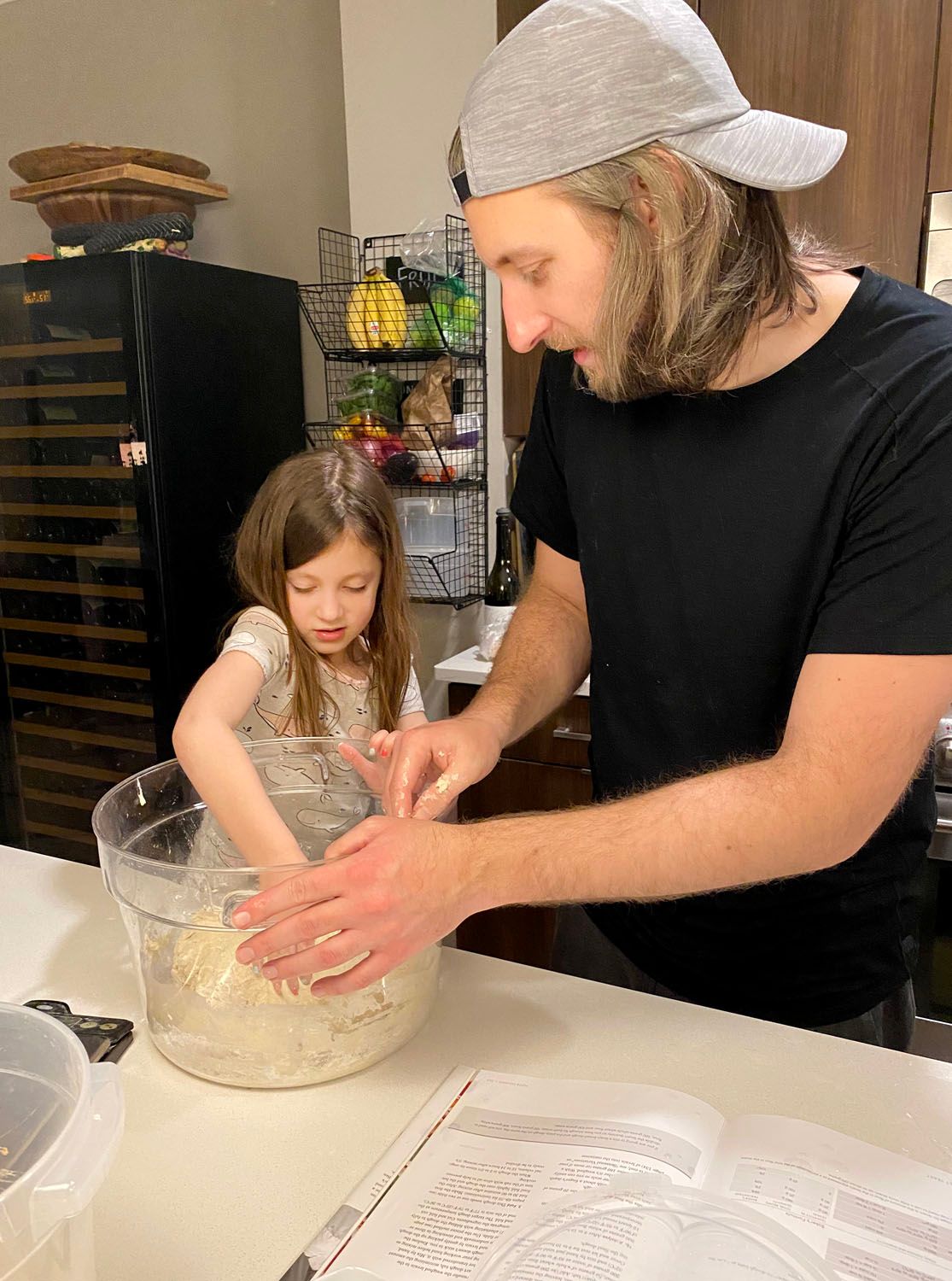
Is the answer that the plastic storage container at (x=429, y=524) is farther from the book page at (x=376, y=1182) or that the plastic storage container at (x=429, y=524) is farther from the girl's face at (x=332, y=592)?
the book page at (x=376, y=1182)

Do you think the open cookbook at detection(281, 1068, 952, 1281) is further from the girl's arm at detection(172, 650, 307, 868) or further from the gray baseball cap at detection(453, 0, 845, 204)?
the gray baseball cap at detection(453, 0, 845, 204)

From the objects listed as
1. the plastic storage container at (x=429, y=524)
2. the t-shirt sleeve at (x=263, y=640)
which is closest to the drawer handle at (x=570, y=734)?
the plastic storage container at (x=429, y=524)

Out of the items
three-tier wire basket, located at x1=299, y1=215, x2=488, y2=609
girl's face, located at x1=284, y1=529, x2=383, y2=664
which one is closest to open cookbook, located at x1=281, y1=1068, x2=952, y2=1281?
girl's face, located at x1=284, y1=529, x2=383, y2=664

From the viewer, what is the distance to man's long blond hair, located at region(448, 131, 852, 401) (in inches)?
32.3

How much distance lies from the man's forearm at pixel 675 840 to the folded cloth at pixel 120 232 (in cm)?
197

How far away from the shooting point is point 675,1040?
2.72ft

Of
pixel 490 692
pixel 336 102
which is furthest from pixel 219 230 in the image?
pixel 490 692

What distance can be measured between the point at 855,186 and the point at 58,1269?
188 cm

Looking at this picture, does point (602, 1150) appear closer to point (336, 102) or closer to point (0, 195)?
point (336, 102)

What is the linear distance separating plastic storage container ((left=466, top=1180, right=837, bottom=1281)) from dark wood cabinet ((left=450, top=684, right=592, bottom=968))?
1.24 m

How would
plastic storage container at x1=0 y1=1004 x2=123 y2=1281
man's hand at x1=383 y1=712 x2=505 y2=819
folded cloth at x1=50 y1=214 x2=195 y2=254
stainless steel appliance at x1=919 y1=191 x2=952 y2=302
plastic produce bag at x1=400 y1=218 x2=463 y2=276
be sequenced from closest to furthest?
plastic storage container at x1=0 y1=1004 x2=123 y2=1281 → man's hand at x1=383 y1=712 x2=505 y2=819 → stainless steel appliance at x1=919 y1=191 x2=952 y2=302 → plastic produce bag at x1=400 y1=218 x2=463 y2=276 → folded cloth at x1=50 y1=214 x2=195 y2=254

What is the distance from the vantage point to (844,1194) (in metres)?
0.65

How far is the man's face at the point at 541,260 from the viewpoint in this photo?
2.73 feet

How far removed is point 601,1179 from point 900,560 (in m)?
0.52
